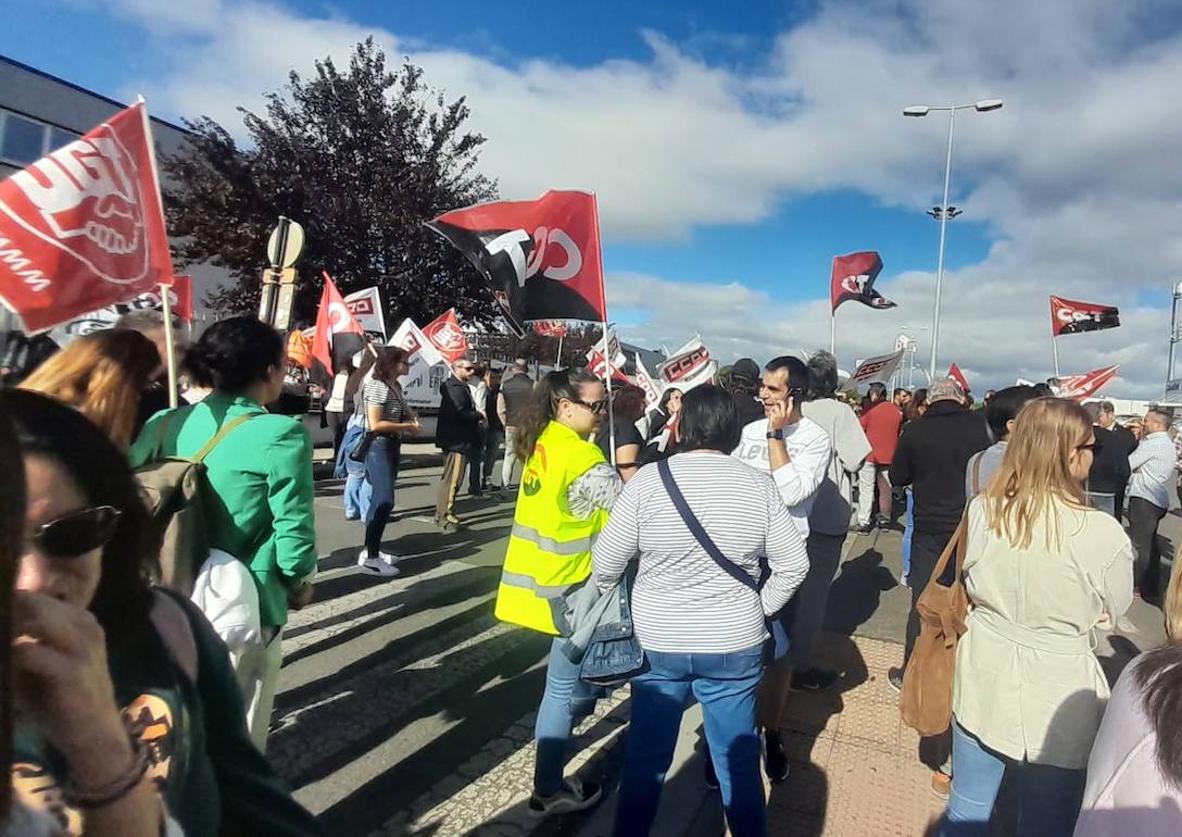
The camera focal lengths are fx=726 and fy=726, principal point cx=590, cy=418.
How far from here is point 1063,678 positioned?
2.23 meters

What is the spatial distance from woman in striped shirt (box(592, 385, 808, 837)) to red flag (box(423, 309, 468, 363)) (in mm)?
8721

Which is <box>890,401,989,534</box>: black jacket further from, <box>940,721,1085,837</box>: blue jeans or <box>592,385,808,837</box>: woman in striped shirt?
<box>592,385,808,837</box>: woman in striped shirt

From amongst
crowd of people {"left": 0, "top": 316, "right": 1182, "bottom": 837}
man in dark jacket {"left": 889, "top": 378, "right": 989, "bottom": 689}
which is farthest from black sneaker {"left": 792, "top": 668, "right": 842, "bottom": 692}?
crowd of people {"left": 0, "top": 316, "right": 1182, "bottom": 837}

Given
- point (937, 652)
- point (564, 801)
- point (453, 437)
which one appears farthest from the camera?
point (453, 437)

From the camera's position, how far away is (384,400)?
6.45 metres

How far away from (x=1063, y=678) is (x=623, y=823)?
59.9 inches

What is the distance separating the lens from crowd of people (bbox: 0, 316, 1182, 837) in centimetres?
90

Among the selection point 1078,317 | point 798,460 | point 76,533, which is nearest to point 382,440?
point 798,460

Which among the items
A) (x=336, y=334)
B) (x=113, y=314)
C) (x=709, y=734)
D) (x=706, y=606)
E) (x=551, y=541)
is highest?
(x=336, y=334)

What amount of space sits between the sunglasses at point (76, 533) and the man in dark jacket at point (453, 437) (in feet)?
25.1

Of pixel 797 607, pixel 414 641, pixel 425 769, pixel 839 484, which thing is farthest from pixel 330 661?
pixel 839 484

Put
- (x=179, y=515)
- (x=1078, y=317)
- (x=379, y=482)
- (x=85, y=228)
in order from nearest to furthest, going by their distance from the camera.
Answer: (x=179, y=515)
(x=85, y=228)
(x=379, y=482)
(x=1078, y=317)

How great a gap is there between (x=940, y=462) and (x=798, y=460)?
151 centimetres

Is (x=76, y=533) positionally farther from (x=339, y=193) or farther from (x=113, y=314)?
(x=339, y=193)
